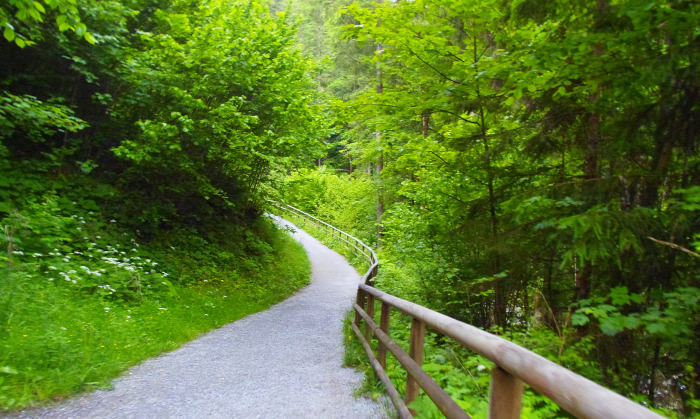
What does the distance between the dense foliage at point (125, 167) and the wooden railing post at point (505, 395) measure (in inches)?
156

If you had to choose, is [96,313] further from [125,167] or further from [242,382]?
[125,167]

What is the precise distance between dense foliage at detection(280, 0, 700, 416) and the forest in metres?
0.03

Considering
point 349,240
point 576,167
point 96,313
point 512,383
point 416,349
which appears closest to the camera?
point 512,383

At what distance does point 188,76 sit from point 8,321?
6.05m

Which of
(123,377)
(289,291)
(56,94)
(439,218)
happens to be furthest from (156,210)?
(439,218)

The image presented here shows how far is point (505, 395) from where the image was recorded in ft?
5.74

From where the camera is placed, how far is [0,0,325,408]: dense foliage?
4988 millimetres

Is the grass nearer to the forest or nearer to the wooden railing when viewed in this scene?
the forest

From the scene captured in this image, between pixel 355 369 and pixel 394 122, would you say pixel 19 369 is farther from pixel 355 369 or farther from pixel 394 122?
pixel 394 122

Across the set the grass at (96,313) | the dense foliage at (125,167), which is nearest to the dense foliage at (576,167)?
the dense foliage at (125,167)

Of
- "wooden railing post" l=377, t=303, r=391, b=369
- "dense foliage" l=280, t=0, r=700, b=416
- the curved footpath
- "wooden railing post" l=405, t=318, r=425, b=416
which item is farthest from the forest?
"wooden railing post" l=377, t=303, r=391, b=369

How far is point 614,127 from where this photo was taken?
4.18m

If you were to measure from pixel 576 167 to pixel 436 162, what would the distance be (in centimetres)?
217

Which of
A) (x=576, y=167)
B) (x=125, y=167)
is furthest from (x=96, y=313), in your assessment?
(x=576, y=167)
